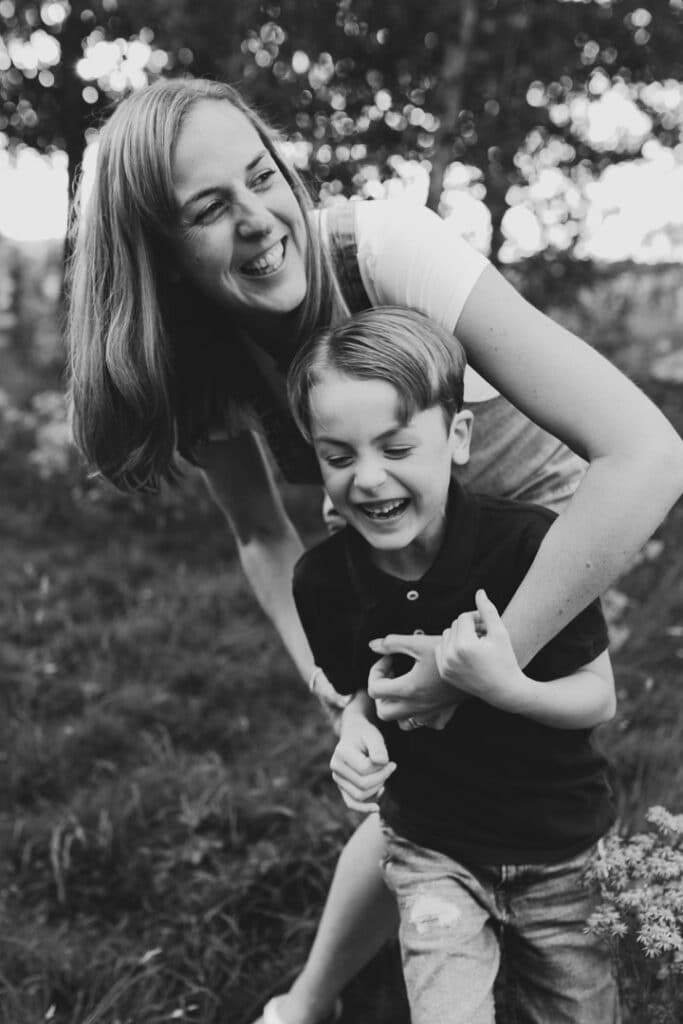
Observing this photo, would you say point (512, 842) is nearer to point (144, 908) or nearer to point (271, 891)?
point (271, 891)

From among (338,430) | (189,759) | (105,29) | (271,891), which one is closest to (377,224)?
(338,430)

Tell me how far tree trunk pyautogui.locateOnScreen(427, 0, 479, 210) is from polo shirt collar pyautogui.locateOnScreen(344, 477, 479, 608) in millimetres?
2597

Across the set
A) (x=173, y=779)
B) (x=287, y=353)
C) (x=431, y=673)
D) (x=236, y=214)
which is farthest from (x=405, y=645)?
(x=173, y=779)

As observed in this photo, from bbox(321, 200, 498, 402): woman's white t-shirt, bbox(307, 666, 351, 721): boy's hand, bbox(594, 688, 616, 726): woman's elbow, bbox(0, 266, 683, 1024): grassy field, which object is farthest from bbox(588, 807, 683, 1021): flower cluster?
bbox(321, 200, 498, 402): woman's white t-shirt

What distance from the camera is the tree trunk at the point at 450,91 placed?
387cm

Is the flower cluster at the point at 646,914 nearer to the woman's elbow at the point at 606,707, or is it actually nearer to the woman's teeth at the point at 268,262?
the woman's elbow at the point at 606,707

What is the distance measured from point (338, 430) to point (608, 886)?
834mm

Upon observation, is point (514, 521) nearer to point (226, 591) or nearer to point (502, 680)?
point (502, 680)

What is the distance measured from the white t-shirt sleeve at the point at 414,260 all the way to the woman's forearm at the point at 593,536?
357mm

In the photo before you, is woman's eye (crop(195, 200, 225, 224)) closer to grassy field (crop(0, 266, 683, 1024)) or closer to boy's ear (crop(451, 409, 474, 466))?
boy's ear (crop(451, 409, 474, 466))

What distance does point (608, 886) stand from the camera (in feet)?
5.06

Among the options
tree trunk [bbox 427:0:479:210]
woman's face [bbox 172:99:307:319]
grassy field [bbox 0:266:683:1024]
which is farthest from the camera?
tree trunk [bbox 427:0:479:210]

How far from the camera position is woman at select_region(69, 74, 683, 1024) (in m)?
1.45

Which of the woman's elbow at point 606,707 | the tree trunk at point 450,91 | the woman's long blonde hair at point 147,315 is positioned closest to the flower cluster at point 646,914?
the woman's elbow at point 606,707
